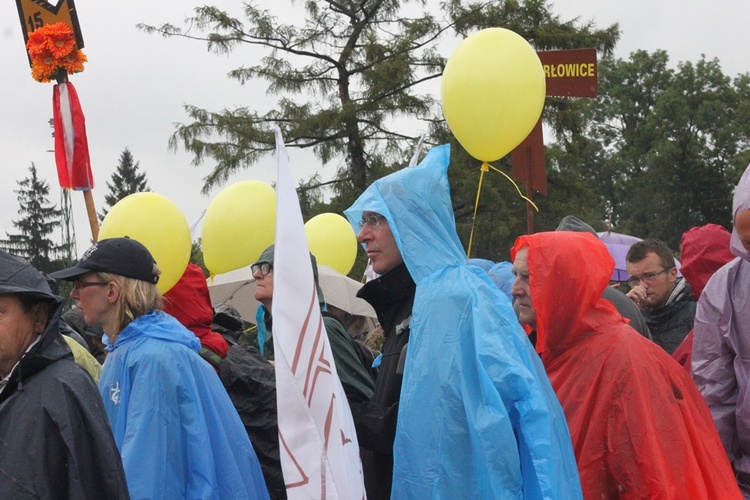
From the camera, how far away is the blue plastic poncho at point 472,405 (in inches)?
127

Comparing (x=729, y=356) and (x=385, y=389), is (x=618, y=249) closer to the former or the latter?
(x=729, y=356)

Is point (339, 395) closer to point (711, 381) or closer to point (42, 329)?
point (42, 329)

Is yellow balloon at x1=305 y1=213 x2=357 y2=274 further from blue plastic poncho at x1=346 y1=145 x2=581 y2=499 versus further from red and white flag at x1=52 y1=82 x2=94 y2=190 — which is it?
blue plastic poncho at x1=346 y1=145 x2=581 y2=499

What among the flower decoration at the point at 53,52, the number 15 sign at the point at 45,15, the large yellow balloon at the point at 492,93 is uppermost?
the number 15 sign at the point at 45,15

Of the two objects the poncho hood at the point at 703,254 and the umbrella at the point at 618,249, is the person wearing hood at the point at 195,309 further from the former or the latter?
the umbrella at the point at 618,249

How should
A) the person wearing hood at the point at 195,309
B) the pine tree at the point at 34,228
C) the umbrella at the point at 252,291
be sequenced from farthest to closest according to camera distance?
the pine tree at the point at 34,228 → the umbrella at the point at 252,291 → the person wearing hood at the point at 195,309

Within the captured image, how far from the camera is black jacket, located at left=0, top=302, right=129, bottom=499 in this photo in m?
2.63

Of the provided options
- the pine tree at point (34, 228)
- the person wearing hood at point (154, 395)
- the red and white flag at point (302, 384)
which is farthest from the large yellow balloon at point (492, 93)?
the pine tree at point (34, 228)

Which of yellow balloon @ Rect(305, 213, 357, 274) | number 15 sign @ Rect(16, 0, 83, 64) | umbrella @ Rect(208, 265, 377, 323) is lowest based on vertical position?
umbrella @ Rect(208, 265, 377, 323)

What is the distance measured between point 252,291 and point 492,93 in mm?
4635

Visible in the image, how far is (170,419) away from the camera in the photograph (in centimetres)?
371

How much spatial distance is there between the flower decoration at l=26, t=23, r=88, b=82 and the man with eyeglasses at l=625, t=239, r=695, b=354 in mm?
3653

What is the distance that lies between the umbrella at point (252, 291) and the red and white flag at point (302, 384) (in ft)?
11.3

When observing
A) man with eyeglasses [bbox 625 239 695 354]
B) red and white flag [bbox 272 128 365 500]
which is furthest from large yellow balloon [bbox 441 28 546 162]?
red and white flag [bbox 272 128 365 500]
